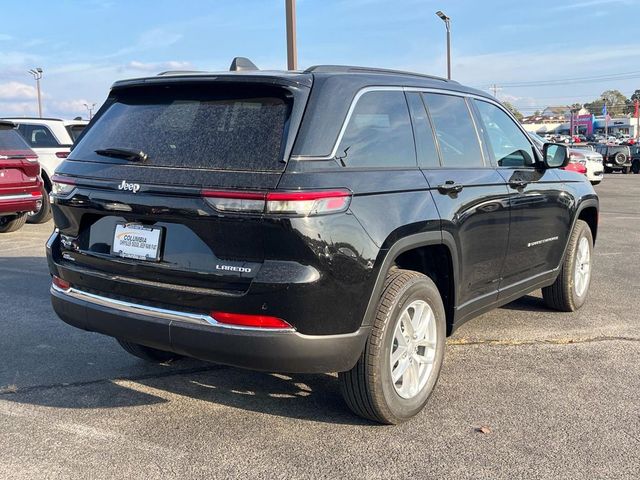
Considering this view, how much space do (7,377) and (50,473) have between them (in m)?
1.38

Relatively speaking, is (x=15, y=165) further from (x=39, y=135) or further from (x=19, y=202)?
(x=39, y=135)

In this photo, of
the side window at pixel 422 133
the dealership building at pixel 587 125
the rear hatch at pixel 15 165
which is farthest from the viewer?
the dealership building at pixel 587 125

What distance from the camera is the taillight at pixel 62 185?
11.2 ft

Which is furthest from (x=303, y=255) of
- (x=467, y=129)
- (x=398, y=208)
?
(x=467, y=129)

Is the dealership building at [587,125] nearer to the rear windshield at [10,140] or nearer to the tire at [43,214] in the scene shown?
the tire at [43,214]

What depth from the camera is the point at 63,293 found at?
350 cm

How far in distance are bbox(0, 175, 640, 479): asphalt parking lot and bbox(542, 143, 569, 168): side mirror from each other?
1307mm

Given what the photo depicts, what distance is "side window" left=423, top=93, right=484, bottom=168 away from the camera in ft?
12.6

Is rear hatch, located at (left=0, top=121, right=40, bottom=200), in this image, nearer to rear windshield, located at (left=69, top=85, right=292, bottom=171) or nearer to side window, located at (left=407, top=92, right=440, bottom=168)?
rear windshield, located at (left=69, top=85, right=292, bottom=171)

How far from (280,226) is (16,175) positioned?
779 centimetres

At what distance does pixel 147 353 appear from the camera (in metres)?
4.23

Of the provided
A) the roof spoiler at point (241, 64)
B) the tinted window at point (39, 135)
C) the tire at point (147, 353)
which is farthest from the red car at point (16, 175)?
the roof spoiler at point (241, 64)

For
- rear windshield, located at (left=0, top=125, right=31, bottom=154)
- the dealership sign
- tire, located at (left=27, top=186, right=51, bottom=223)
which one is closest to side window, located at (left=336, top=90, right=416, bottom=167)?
rear windshield, located at (left=0, top=125, right=31, bottom=154)

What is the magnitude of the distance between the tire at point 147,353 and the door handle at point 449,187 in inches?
79.7
